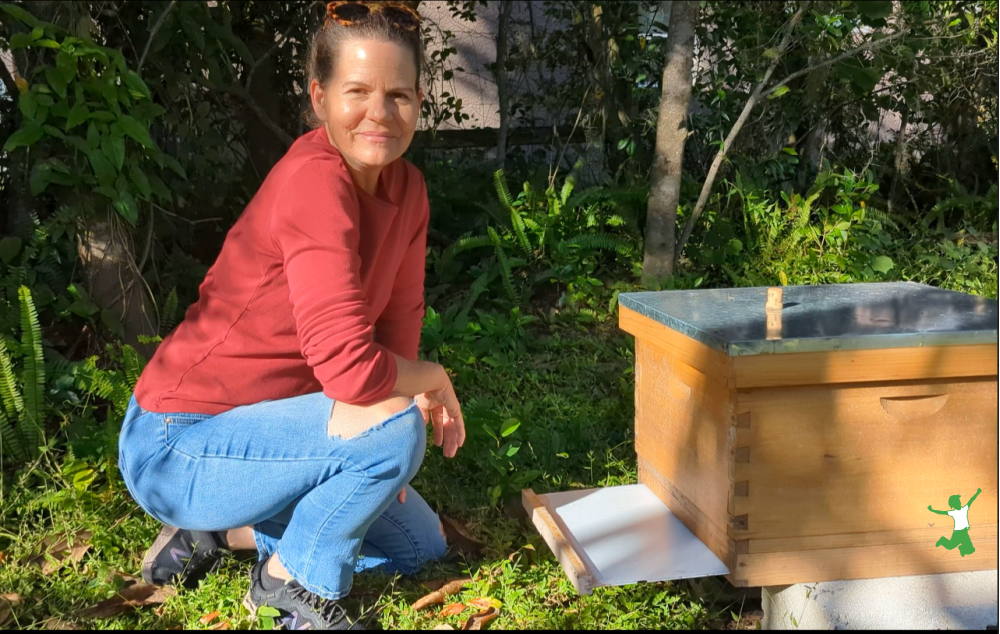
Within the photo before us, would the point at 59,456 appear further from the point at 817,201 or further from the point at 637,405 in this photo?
the point at 817,201

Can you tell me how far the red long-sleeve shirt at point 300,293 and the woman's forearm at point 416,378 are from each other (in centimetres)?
9

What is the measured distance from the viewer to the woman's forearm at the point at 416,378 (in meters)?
2.34

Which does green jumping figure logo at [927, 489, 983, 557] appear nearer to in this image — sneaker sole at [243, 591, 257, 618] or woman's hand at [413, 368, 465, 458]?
woman's hand at [413, 368, 465, 458]

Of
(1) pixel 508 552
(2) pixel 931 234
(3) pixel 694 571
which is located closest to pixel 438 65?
(2) pixel 931 234

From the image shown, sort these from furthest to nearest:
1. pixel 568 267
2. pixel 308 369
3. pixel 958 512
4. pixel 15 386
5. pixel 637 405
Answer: pixel 568 267, pixel 15 386, pixel 637 405, pixel 308 369, pixel 958 512

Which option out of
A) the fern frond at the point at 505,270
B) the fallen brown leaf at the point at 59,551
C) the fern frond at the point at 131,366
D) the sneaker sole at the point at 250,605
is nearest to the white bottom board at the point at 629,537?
the sneaker sole at the point at 250,605

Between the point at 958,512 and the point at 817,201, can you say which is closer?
the point at 958,512

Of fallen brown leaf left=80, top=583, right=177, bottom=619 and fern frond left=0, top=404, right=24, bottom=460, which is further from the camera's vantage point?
fern frond left=0, top=404, right=24, bottom=460

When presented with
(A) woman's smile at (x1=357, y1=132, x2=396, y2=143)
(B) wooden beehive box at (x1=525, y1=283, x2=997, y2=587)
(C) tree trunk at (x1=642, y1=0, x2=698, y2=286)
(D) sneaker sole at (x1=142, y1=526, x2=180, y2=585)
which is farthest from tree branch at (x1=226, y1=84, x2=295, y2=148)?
(B) wooden beehive box at (x1=525, y1=283, x2=997, y2=587)

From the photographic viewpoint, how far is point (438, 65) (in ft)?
22.8

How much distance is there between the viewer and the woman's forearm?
7.68 feet

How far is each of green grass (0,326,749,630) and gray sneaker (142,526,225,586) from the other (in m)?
Answer: 0.06

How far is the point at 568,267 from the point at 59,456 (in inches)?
120

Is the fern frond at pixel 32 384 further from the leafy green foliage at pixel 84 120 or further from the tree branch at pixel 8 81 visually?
the tree branch at pixel 8 81
